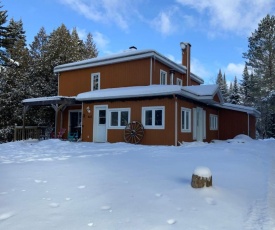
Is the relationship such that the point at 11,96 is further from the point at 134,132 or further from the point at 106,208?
the point at 106,208

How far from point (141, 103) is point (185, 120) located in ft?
8.20

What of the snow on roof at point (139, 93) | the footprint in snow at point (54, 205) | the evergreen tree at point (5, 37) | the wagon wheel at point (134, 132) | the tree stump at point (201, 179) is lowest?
the footprint in snow at point (54, 205)

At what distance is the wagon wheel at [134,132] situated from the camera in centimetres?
1367

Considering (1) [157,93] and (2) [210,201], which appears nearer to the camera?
(2) [210,201]

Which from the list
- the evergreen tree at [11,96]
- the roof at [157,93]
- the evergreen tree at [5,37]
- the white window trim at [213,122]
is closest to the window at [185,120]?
the roof at [157,93]

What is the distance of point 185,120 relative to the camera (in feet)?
46.3

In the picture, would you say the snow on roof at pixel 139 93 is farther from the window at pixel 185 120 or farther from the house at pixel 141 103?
the window at pixel 185 120

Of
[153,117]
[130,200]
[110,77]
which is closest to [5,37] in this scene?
[110,77]

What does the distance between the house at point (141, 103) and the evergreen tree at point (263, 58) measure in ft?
33.1

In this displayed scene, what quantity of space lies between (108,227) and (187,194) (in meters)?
1.66

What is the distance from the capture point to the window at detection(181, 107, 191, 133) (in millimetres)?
13762

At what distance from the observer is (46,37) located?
1286 inches

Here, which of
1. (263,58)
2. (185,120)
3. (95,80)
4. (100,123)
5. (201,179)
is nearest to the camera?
(201,179)

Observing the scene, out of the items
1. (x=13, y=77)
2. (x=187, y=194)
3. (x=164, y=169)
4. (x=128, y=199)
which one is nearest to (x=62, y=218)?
(x=128, y=199)
